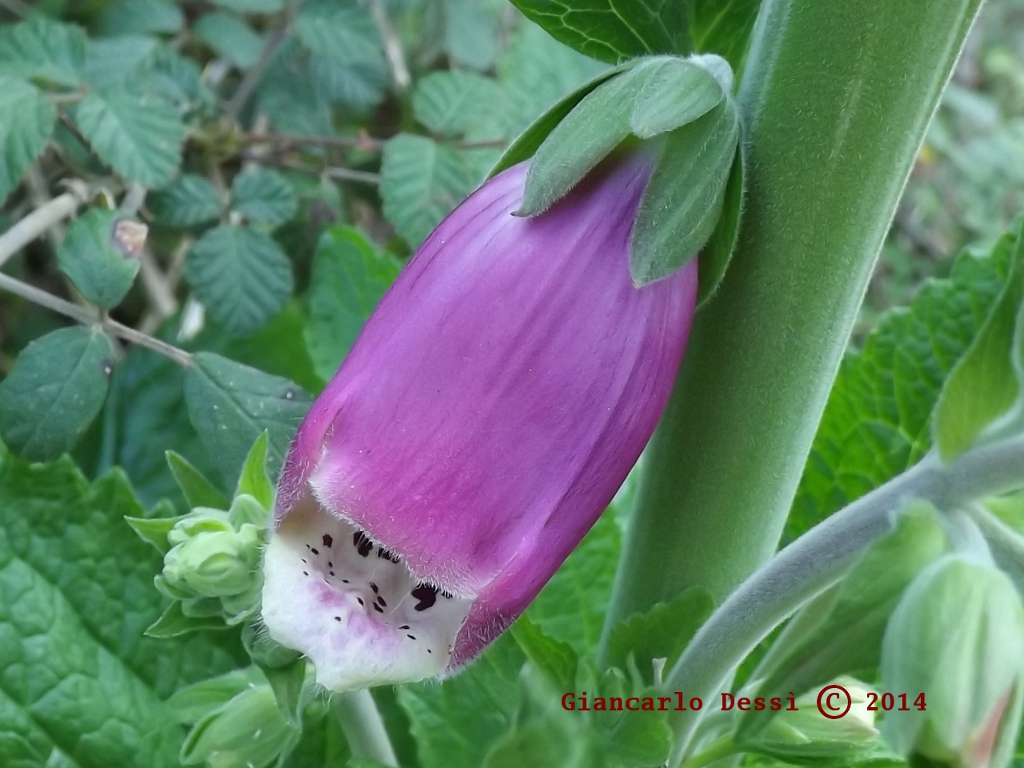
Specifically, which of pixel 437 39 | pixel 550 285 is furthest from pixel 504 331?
pixel 437 39

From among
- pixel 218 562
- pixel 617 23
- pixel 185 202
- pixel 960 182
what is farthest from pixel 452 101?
pixel 960 182

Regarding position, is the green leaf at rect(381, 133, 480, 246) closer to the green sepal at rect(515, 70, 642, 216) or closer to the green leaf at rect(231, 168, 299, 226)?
the green leaf at rect(231, 168, 299, 226)

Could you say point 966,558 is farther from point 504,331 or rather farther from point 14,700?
point 14,700

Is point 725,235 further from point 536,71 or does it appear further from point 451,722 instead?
point 536,71

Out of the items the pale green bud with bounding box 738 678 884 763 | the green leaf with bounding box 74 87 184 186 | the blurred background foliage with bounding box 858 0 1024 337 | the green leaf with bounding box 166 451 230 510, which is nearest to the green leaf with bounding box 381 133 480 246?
the green leaf with bounding box 74 87 184 186

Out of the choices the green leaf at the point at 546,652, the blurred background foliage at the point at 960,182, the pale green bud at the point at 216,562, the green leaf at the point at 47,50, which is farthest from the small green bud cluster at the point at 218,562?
the blurred background foliage at the point at 960,182

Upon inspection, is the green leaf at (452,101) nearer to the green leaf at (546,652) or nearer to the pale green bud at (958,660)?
the green leaf at (546,652)
